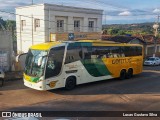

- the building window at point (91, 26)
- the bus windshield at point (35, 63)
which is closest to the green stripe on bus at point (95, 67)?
the bus windshield at point (35, 63)

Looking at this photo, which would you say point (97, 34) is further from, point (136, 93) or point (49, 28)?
point (136, 93)

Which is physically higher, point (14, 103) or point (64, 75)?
point (64, 75)

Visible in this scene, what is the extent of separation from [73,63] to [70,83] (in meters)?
1.27

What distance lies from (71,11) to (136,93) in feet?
66.2

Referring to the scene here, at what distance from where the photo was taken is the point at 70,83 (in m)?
15.3

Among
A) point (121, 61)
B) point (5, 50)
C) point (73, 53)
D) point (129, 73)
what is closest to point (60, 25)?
point (5, 50)

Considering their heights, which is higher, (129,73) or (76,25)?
(76,25)

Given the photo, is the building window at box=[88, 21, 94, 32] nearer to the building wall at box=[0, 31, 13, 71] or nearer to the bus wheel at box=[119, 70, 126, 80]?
the building wall at box=[0, 31, 13, 71]

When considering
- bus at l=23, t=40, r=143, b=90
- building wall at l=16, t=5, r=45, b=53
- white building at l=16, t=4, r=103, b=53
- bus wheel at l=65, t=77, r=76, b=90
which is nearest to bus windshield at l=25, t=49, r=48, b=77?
bus at l=23, t=40, r=143, b=90

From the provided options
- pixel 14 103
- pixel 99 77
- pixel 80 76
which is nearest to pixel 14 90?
pixel 14 103

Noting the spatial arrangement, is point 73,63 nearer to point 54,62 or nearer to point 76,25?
point 54,62

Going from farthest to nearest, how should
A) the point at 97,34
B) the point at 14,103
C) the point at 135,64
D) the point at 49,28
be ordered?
the point at 97,34 < the point at 49,28 < the point at 135,64 < the point at 14,103

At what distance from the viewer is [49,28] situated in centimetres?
3102

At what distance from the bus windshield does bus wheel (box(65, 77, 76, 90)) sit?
6.76 feet
